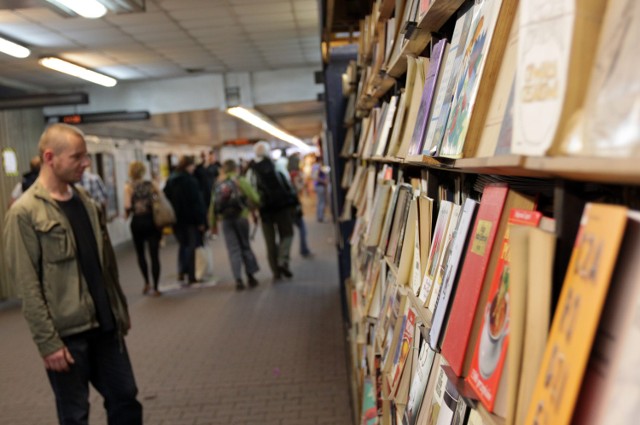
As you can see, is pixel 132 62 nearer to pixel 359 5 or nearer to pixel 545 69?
pixel 359 5

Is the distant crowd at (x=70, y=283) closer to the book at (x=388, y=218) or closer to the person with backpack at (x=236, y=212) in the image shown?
the book at (x=388, y=218)

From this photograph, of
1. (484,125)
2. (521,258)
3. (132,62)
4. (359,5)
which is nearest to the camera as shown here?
(521,258)

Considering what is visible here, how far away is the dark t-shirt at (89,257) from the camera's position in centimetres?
241

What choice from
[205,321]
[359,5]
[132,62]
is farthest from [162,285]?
[359,5]

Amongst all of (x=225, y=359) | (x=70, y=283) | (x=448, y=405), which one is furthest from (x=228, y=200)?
(x=448, y=405)

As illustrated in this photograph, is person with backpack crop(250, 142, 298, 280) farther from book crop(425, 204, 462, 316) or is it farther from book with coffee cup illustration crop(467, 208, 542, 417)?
book with coffee cup illustration crop(467, 208, 542, 417)

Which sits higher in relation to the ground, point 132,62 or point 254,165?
point 132,62

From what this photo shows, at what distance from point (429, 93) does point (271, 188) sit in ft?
17.4

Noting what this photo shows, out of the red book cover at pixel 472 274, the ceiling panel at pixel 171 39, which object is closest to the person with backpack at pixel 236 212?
the ceiling panel at pixel 171 39

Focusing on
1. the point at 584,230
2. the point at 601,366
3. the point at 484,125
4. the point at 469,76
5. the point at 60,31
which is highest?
the point at 60,31

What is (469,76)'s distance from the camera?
1.07m

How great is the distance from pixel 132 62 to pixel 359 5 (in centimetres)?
482

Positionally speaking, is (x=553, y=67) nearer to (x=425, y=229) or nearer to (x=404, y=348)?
(x=425, y=229)

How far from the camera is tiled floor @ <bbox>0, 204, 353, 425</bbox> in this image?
353 cm
